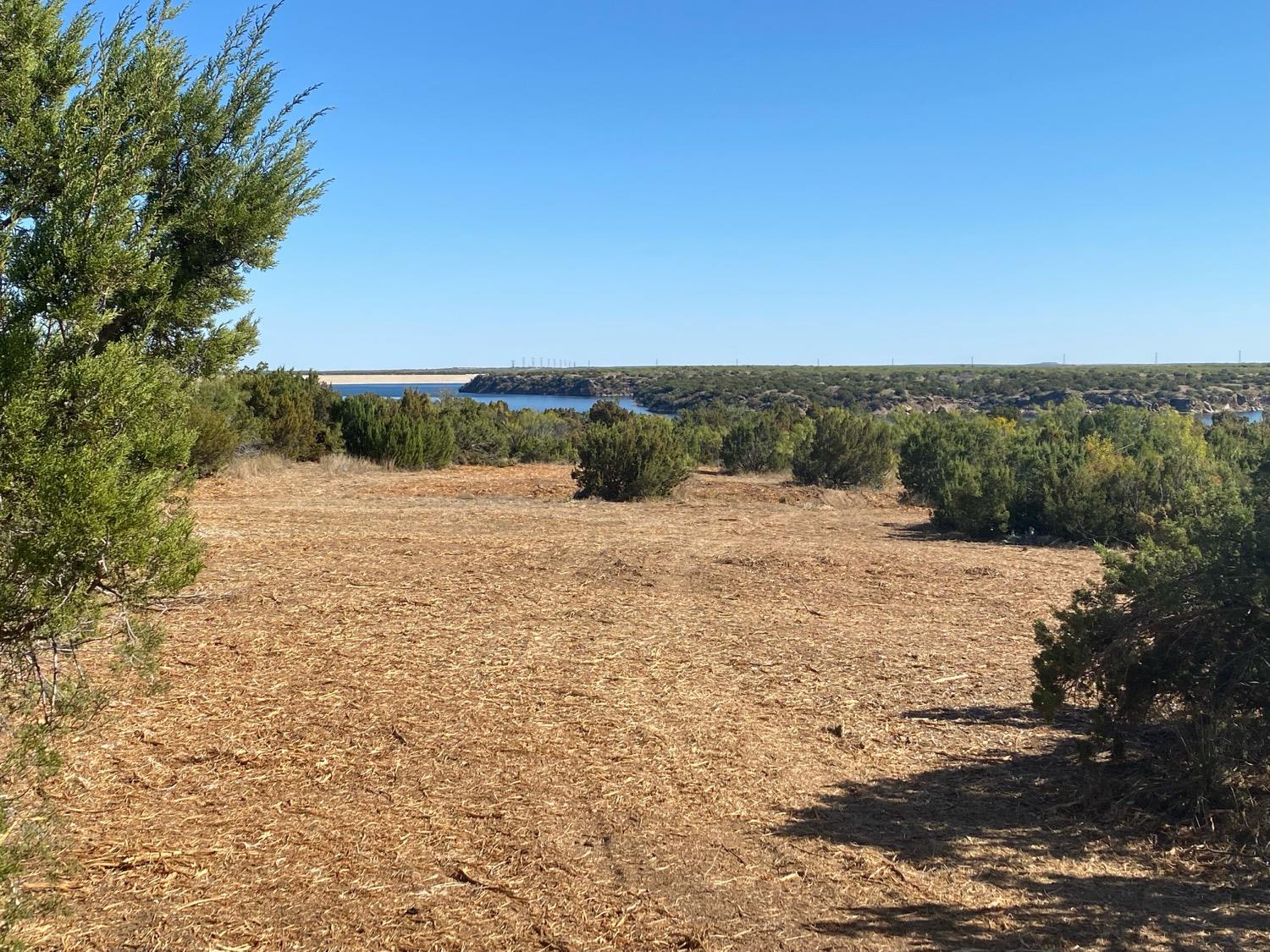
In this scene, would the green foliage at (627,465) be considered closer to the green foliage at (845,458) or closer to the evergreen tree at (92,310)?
the green foliage at (845,458)

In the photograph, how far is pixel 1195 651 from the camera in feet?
15.7

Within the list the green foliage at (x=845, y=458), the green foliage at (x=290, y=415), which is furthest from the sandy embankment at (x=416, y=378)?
the green foliage at (x=845, y=458)

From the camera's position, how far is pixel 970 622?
8328 millimetres

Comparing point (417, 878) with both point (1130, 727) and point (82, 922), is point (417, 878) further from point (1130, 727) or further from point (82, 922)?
point (1130, 727)

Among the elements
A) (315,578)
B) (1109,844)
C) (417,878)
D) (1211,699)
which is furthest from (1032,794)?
(315,578)

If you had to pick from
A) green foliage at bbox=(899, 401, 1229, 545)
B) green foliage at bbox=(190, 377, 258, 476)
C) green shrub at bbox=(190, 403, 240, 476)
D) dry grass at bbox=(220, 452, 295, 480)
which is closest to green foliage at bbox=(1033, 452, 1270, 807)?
green foliage at bbox=(899, 401, 1229, 545)

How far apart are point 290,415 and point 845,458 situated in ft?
37.3

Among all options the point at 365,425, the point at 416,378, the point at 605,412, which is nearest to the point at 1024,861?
the point at 365,425

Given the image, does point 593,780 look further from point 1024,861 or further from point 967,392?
point 967,392

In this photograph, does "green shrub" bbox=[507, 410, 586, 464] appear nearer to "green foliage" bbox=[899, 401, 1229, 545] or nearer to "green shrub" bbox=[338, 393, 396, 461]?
"green shrub" bbox=[338, 393, 396, 461]

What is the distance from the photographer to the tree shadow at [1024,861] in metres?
3.51

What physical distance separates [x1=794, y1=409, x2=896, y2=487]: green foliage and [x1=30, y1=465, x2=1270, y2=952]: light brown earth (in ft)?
33.9

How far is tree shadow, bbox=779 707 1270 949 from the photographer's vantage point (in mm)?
3508

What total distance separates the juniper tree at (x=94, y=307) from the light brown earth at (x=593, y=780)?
41.7 inches
